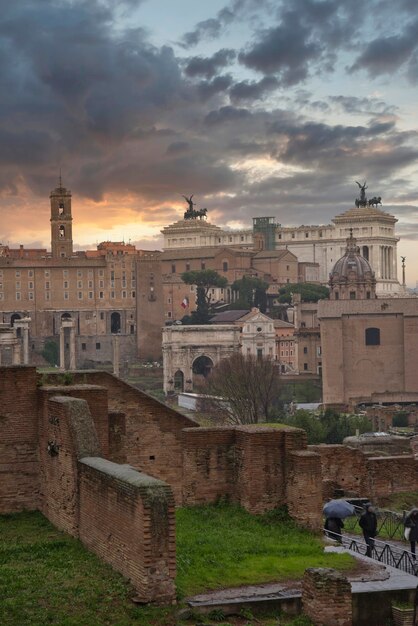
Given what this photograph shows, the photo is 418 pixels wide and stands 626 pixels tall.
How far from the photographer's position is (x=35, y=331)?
8438 cm

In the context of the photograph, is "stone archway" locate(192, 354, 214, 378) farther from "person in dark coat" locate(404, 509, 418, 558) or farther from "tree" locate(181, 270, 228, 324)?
"person in dark coat" locate(404, 509, 418, 558)

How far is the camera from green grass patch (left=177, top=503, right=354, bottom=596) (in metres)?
8.27

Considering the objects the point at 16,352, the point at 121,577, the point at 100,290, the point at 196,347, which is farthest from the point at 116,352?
the point at 121,577

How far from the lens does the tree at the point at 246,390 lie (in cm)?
4406

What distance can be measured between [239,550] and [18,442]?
7.58ft

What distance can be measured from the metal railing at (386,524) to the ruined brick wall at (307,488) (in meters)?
1.38

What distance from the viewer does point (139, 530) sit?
7.47 meters

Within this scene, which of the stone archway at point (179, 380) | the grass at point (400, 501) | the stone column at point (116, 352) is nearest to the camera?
the grass at point (400, 501)

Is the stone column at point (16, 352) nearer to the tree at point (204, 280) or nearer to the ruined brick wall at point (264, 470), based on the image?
the tree at point (204, 280)

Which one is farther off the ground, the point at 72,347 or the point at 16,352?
the point at 72,347

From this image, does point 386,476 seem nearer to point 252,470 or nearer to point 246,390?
point 252,470

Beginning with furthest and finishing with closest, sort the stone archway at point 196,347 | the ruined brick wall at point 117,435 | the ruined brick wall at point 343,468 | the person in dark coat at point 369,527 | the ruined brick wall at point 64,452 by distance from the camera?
1. the stone archway at point 196,347
2. the ruined brick wall at point 343,468
3. the ruined brick wall at point 117,435
4. the person in dark coat at point 369,527
5. the ruined brick wall at point 64,452

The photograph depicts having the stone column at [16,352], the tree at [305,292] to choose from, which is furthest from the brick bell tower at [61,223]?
the stone column at [16,352]

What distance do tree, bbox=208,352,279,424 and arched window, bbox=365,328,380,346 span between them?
500 centimetres
